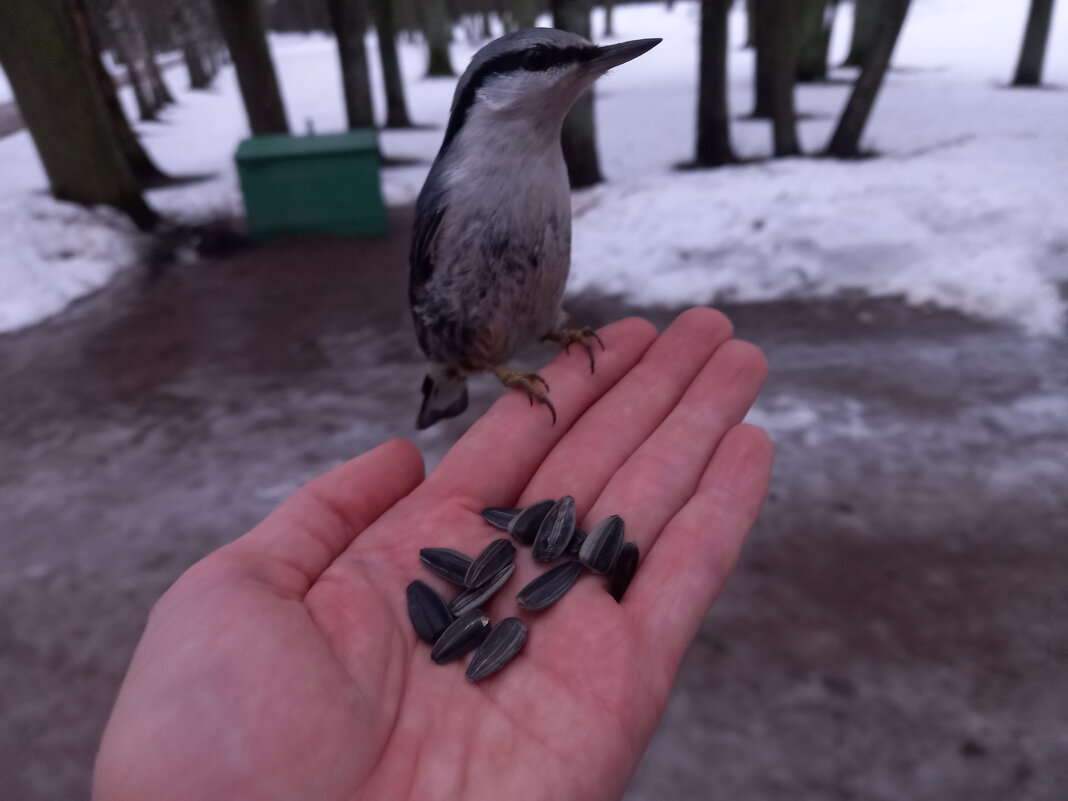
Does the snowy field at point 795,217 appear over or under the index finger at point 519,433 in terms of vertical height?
under

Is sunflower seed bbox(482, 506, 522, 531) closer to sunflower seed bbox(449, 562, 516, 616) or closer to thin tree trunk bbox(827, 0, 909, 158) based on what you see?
sunflower seed bbox(449, 562, 516, 616)

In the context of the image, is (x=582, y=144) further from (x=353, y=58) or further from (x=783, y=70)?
(x=353, y=58)

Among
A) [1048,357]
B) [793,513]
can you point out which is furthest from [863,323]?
[793,513]

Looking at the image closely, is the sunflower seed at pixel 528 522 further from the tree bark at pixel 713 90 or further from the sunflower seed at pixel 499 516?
the tree bark at pixel 713 90

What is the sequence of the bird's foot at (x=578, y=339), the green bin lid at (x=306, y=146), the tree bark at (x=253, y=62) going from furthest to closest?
the tree bark at (x=253, y=62)
the green bin lid at (x=306, y=146)
the bird's foot at (x=578, y=339)

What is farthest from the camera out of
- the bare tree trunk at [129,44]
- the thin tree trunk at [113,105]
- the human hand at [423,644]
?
the bare tree trunk at [129,44]

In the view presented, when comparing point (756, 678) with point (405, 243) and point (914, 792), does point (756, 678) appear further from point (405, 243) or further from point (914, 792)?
point (405, 243)

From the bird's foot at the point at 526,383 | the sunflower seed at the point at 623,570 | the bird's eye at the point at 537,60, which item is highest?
the bird's eye at the point at 537,60

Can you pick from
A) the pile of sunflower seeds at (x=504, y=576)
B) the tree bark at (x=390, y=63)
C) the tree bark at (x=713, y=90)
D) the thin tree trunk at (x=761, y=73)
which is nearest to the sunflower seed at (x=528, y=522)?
the pile of sunflower seeds at (x=504, y=576)
